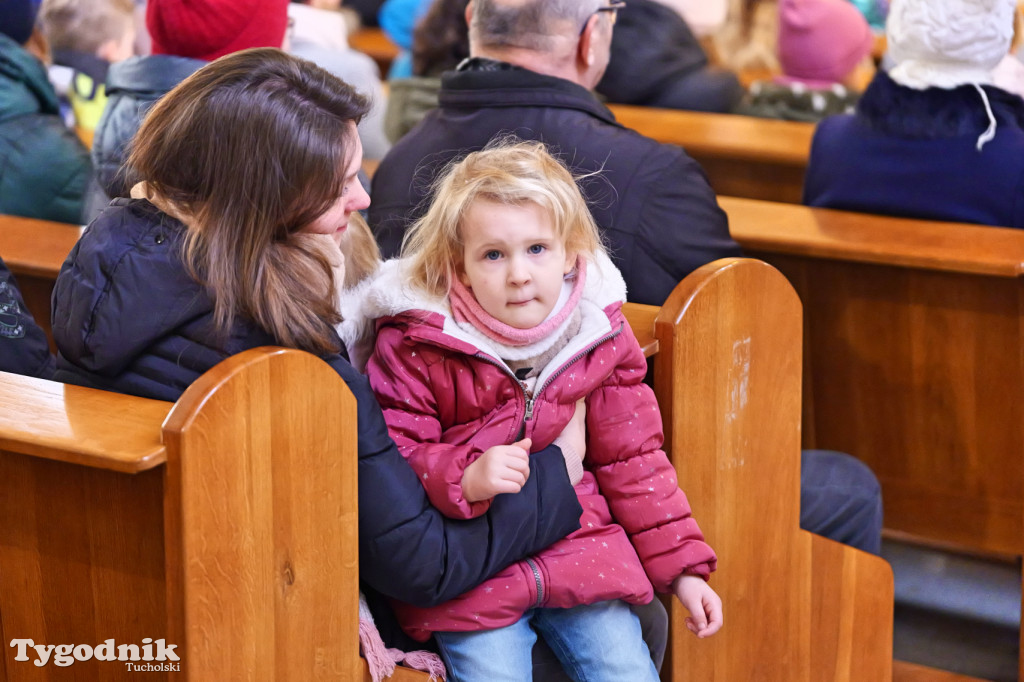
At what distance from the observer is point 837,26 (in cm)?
413

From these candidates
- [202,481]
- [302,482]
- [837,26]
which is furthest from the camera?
[837,26]

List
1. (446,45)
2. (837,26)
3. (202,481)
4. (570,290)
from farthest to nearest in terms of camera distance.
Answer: (837,26)
(446,45)
(570,290)
(202,481)

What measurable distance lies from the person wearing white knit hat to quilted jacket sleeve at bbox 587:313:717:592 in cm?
122

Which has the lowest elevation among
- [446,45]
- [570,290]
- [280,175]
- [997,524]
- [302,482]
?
[997,524]

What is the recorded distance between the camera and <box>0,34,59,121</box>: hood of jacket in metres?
2.86

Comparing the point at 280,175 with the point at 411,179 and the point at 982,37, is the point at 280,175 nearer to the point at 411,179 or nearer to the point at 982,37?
the point at 411,179

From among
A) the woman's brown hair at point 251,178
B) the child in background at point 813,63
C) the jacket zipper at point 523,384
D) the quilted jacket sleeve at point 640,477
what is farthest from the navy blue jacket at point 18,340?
the child in background at point 813,63

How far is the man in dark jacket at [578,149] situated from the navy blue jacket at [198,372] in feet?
2.19

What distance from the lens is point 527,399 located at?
157cm

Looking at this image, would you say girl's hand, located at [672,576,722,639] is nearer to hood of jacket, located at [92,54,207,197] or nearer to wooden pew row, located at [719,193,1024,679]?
wooden pew row, located at [719,193,1024,679]

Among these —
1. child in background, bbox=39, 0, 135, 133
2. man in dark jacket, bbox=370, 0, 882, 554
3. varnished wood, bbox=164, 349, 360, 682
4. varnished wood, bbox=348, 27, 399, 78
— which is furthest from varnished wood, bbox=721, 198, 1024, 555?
varnished wood, bbox=348, 27, 399, 78

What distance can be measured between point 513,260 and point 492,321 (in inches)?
3.4

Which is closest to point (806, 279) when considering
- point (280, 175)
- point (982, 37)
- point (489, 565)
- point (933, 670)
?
point (982, 37)

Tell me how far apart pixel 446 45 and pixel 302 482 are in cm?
245
